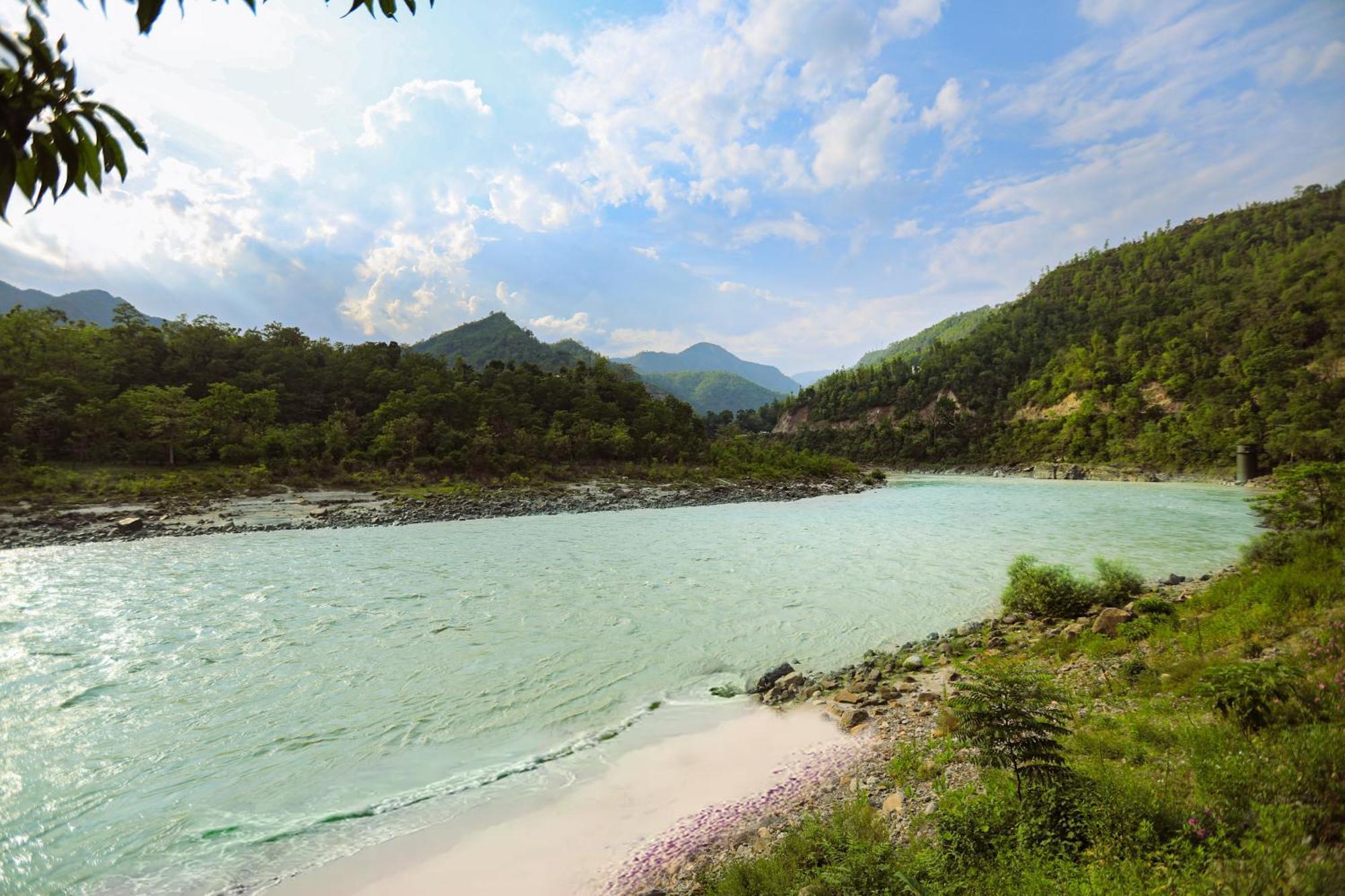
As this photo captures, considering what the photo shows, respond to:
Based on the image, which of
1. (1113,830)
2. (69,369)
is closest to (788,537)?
(1113,830)

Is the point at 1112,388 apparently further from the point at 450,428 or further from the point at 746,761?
the point at 746,761

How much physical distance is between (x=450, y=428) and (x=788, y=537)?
104 ft

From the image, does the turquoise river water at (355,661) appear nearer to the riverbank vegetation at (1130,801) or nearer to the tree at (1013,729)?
the riverbank vegetation at (1130,801)

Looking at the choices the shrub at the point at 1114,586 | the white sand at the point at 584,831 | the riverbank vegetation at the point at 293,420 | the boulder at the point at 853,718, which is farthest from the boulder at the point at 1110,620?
the riverbank vegetation at the point at 293,420

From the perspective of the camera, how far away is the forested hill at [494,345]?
115m

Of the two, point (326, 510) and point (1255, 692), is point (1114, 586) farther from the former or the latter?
point (326, 510)

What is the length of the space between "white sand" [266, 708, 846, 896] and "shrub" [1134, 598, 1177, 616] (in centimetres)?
557

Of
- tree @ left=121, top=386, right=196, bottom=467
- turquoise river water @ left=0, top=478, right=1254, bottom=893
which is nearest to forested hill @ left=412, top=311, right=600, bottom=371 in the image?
tree @ left=121, top=386, right=196, bottom=467

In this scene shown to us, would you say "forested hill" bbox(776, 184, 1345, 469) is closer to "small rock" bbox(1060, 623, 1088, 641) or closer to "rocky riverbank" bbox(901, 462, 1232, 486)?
"rocky riverbank" bbox(901, 462, 1232, 486)

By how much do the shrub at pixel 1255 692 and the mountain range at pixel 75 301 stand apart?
152 metres

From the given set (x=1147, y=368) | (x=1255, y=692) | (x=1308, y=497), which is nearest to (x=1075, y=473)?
(x=1147, y=368)

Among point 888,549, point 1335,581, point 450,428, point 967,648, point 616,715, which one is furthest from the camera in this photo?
point 450,428

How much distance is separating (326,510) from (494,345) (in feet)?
329

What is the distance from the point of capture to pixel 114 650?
8.45 meters
